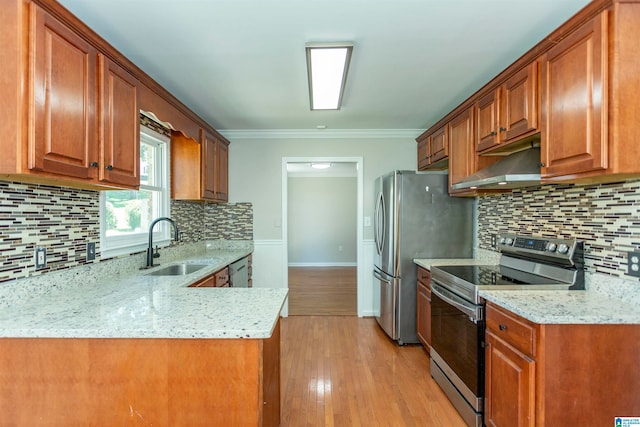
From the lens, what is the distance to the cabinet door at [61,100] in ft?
4.10

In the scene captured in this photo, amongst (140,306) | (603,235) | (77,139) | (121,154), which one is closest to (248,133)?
(121,154)

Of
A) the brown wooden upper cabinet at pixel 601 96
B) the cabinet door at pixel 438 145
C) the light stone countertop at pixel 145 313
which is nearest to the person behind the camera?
the light stone countertop at pixel 145 313

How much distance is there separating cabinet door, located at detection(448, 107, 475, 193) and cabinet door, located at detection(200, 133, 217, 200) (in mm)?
2405

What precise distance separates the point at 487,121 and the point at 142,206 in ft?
9.58

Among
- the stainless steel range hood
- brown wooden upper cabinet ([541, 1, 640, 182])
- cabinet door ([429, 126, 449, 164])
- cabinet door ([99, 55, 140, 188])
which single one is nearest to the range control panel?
the stainless steel range hood

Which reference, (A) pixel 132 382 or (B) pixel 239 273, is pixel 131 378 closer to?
(A) pixel 132 382

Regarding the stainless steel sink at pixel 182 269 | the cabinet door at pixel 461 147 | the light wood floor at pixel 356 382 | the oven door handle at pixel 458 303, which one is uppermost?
the cabinet door at pixel 461 147

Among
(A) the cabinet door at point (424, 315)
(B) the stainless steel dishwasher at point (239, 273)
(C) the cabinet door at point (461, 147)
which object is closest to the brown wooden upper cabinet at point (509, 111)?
(C) the cabinet door at point (461, 147)

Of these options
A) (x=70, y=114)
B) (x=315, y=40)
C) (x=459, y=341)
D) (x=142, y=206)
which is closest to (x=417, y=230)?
(x=459, y=341)

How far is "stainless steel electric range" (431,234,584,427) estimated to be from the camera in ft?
6.06

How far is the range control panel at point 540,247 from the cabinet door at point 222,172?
2.86 meters

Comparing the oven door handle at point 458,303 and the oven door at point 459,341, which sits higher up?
the oven door handle at point 458,303

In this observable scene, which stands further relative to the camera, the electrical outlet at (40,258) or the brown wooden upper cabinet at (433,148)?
the brown wooden upper cabinet at (433,148)

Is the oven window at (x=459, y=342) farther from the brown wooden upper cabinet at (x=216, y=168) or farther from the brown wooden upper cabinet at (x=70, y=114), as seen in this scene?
the brown wooden upper cabinet at (x=216, y=168)
